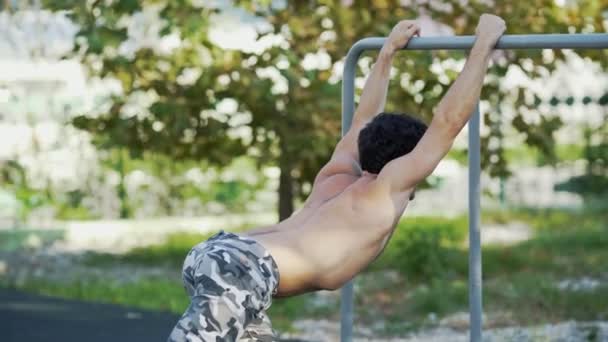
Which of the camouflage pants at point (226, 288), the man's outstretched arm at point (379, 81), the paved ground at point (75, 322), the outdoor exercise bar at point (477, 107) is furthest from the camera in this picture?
the paved ground at point (75, 322)

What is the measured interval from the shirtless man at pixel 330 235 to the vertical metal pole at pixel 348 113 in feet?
1.92

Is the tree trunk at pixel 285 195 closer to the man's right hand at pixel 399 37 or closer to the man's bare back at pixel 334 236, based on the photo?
the man's right hand at pixel 399 37

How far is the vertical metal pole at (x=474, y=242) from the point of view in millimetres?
Result: 3811

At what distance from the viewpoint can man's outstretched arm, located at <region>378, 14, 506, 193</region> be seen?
3195 millimetres

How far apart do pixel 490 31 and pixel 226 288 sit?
3.24ft

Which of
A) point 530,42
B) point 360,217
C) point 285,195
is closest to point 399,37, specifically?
point 530,42

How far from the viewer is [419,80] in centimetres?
671

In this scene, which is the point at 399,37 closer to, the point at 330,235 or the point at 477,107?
the point at 477,107

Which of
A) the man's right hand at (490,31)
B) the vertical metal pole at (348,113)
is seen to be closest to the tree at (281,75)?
the vertical metal pole at (348,113)

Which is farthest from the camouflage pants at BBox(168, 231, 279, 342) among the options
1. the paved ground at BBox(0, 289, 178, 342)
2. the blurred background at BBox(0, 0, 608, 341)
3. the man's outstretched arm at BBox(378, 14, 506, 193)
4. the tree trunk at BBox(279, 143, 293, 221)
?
the tree trunk at BBox(279, 143, 293, 221)

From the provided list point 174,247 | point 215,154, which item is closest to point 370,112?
point 215,154

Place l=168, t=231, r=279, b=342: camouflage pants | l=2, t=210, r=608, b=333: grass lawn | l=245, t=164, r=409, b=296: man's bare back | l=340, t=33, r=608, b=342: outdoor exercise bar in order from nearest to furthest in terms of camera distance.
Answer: l=168, t=231, r=279, b=342: camouflage pants
l=245, t=164, r=409, b=296: man's bare back
l=340, t=33, r=608, b=342: outdoor exercise bar
l=2, t=210, r=608, b=333: grass lawn

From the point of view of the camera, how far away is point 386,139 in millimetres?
3320

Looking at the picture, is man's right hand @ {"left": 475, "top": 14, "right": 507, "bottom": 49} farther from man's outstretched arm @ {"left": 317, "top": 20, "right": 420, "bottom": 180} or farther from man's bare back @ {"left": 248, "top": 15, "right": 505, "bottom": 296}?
man's outstretched arm @ {"left": 317, "top": 20, "right": 420, "bottom": 180}
